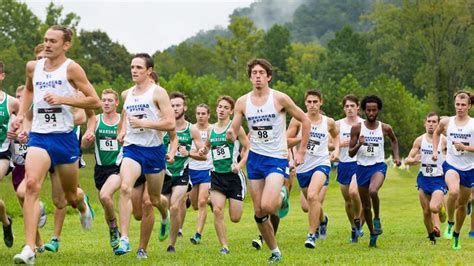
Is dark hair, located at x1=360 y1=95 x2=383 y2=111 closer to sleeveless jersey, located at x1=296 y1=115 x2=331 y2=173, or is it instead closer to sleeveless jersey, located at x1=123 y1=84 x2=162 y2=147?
sleeveless jersey, located at x1=296 y1=115 x2=331 y2=173

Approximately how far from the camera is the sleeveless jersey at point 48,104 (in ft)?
38.5

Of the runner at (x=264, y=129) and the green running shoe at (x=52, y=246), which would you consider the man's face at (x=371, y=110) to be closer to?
the runner at (x=264, y=129)

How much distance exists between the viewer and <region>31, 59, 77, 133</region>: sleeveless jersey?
38.5ft

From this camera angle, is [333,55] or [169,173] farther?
[333,55]

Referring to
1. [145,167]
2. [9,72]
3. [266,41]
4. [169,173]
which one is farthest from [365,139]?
[266,41]

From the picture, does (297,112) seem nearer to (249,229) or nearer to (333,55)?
(249,229)

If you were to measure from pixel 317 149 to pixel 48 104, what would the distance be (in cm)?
623

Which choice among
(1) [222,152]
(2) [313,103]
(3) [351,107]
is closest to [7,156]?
(1) [222,152]

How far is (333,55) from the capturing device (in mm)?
118500

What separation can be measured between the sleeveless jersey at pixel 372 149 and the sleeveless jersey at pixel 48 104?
651 centimetres

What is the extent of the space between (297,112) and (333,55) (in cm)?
10649

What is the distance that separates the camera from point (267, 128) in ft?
42.5

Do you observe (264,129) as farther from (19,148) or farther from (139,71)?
(19,148)

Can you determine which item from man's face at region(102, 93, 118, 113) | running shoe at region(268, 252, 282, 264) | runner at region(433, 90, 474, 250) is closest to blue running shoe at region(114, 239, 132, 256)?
running shoe at region(268, 252, 282, 264)
